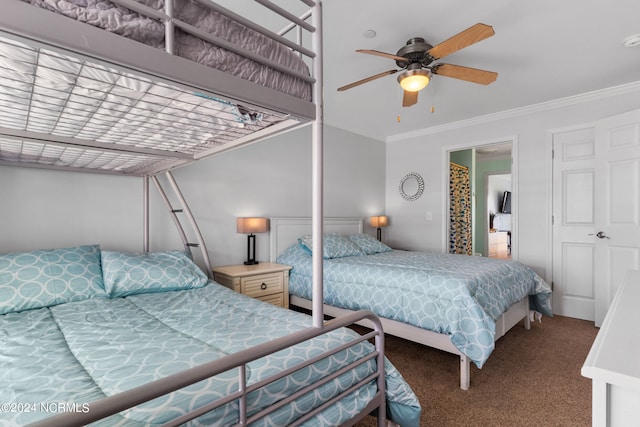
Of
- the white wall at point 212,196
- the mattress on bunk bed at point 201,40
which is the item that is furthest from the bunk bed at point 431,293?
the mattress on bunk bed at point 201,40

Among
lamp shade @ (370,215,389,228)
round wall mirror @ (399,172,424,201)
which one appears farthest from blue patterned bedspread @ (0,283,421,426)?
round wall mirror @ (399,172,424,201)

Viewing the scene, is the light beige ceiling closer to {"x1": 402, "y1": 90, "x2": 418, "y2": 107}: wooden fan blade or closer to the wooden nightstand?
{"x1": 402, "y1": 90, "x2": 418, "y2": 107}: wooden fan blade

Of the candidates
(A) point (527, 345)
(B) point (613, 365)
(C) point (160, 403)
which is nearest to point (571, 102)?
(A) point (527, 345)

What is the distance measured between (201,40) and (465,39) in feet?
5.31

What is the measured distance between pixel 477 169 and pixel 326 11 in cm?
600

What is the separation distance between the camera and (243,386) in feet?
2.96

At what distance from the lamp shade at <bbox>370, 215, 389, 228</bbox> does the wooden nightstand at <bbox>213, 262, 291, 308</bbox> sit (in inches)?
72.9

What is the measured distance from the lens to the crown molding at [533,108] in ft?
10.3

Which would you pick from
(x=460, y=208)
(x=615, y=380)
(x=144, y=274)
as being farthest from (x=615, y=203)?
(x=144, y=274)

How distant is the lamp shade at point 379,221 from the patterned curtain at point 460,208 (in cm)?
126

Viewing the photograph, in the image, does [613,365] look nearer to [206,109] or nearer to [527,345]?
[206,109]

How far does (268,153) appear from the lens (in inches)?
142

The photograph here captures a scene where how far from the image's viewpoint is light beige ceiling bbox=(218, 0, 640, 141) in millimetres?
1943

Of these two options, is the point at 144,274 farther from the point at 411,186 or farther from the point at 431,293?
the point at 411,186
